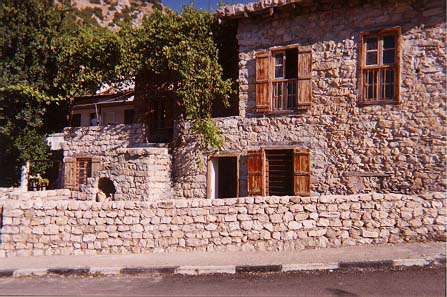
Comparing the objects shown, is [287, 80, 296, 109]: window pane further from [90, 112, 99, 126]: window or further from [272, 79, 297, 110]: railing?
[90, 112, 99, 126]: window

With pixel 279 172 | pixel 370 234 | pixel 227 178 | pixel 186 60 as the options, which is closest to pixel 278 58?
pixel 186 60

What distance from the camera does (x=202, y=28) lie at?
14.1 meters

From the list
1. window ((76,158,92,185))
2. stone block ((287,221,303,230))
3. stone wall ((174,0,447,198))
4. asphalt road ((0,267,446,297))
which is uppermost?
stone wall ((174,0,447,198))

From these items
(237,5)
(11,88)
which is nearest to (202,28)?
(237,5)

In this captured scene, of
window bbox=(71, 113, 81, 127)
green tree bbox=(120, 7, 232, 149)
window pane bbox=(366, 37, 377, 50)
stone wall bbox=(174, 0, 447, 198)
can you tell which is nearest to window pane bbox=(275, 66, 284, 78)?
stone wall bbox=(174, 0, 447, 198)

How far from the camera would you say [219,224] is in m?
9.48

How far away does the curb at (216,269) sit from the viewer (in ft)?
24.8

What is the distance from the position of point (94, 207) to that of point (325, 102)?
7.23 metres

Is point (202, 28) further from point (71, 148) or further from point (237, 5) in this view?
point (71, 148)

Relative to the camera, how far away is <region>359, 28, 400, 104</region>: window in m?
11.3

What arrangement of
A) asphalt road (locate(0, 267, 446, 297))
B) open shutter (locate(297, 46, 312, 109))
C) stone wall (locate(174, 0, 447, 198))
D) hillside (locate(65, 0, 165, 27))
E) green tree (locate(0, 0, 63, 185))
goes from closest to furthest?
1. asphalt road (locate(0, 267, 446, 297))
2. stone wall (locate(174, 0, 447, 198))
3. open shutter (locate(297, 46, 312, 109))
4. green tree (locate(0, 0, 63, 185))
5. hillside (locate(65, 0, 165, 27))

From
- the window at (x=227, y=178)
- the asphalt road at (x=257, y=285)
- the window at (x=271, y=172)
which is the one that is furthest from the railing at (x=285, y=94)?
the asphalt road at (x=257, y=285)

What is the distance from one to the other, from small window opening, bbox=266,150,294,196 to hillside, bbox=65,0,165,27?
47.4 m

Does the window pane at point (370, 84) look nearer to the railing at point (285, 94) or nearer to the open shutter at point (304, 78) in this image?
the open shutter at point (304, 78)
